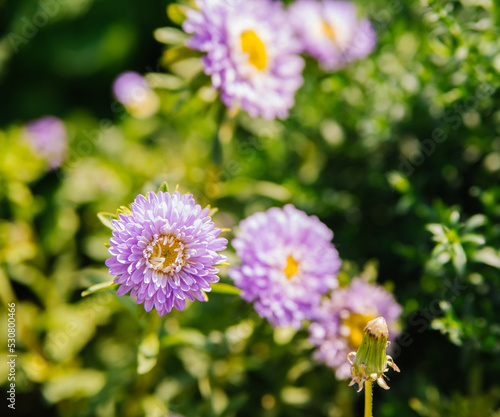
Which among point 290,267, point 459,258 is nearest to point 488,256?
point 459,258

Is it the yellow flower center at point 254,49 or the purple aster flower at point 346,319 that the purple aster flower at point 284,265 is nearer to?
the purple aster flower at point 346,319

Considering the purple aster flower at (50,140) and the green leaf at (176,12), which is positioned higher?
the green leaf at (176,12)

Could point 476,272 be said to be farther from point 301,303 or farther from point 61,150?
point 61,150

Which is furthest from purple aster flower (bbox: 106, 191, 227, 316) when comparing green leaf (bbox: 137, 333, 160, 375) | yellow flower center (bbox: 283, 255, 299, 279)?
yellow flower center (bbox: 283, 255, 299, 279)

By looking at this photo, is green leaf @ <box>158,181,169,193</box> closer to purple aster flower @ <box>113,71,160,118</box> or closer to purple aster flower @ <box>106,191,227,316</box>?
purple aster flower @ <box>106,191,227,316</box>

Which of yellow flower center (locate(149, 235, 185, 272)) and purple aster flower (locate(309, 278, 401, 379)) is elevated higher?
yellow flower center (locate(149, 235, 185, 272))

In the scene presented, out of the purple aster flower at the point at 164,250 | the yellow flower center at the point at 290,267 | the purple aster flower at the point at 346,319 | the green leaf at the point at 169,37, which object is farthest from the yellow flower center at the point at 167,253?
the green leaf at the point at 169,37
